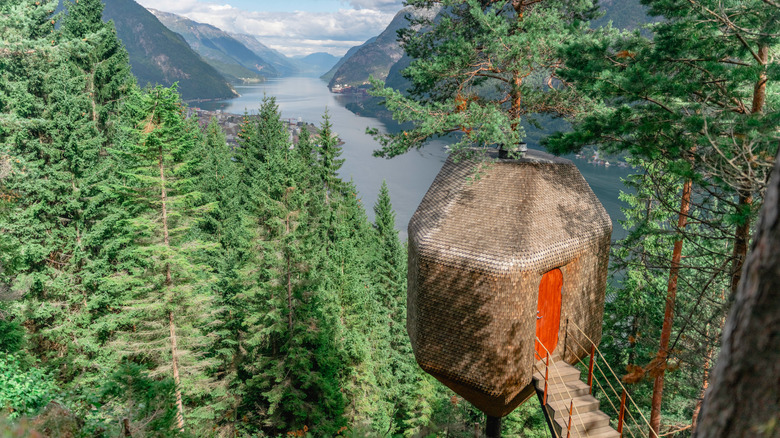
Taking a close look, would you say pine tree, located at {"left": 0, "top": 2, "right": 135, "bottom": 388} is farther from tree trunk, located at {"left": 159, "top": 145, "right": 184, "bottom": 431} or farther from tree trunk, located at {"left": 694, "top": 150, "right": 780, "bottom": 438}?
Answer: tree trunk, located at {"left": 694, "top": 150, "right": 780, "bottom": 438}

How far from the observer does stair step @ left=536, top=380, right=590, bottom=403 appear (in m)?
8.00

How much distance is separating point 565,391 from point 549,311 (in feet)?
5.04

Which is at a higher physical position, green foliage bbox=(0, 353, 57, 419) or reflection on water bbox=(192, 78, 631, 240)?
green foliage bbox=(0, 353, 57, 419)

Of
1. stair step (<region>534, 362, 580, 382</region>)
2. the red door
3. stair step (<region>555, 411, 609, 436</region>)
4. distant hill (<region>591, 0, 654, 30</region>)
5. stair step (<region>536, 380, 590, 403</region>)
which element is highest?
distant hill (<region>591, 0, 654, 30</region>)

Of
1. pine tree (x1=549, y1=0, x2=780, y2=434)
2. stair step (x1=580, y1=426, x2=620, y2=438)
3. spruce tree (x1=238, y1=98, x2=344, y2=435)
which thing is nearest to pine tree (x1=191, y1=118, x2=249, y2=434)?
spruce tree (x1=238, y1=98, x2=344, y2=435)

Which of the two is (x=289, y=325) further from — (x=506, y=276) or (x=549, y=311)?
(x=506, y=276)

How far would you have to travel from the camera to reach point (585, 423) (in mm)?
7391

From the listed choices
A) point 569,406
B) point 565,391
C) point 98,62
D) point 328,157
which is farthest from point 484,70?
point 98,62

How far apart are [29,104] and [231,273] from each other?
10038 millimetres

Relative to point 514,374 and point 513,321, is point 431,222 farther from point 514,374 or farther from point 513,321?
point 514,374

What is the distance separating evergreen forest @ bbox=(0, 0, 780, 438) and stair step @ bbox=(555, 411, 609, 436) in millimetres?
1575

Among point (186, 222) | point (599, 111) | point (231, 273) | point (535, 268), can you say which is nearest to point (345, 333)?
point (231, 273)

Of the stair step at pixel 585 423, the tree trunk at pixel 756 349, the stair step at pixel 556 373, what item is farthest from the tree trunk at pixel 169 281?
the tree trunk at pixel 756 349

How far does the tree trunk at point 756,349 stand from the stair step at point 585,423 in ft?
20.4
